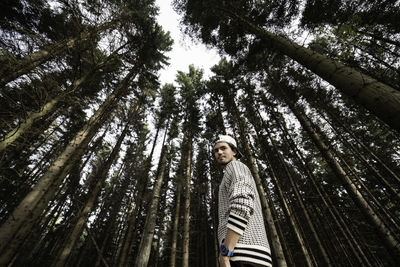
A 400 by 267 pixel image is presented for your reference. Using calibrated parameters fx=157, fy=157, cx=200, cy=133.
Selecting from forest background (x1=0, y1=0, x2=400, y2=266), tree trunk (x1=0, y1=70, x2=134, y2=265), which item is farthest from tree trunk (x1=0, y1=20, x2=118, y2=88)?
tree trunk (x1=0, y1=70, x2=134, y2=265)

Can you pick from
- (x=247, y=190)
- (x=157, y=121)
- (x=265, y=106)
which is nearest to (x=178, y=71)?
(x=157, y=121)

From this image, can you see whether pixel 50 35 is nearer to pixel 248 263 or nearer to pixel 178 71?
pixel 248 263

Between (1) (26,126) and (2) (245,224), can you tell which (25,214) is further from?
(2) (245,224)

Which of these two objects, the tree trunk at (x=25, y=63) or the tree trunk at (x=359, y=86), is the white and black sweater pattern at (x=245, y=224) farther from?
the tree trunk at (x=25, y=63)

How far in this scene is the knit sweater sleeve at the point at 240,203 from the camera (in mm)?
1363

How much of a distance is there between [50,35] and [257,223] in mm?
11493

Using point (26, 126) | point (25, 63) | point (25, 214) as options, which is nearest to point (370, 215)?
point (25, 214)

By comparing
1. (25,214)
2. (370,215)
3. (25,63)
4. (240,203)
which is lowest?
(240,203)

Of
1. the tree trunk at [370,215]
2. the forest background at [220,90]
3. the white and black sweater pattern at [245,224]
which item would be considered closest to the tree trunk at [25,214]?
the forest background at [220,90]

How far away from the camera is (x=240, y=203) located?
1432mm

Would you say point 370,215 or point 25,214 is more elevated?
point 370,215

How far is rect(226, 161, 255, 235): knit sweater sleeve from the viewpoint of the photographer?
1363 mm

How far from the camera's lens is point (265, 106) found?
12.8 meters

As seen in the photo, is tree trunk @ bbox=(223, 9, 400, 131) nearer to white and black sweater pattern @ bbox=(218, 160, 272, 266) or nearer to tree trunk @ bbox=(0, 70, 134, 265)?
white and black sweater pattern @ bbox=(218, 160, 272, 266)
